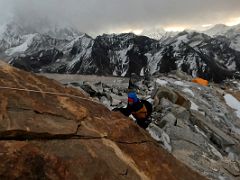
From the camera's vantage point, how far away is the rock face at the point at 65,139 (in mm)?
7137

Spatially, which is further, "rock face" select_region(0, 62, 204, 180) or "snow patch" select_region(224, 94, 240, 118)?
"snow patch" select_region(224, 94, 240, 118)

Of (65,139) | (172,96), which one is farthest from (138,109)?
(172,96)

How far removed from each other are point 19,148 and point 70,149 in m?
1.08

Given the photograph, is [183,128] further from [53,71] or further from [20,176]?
[53,71]

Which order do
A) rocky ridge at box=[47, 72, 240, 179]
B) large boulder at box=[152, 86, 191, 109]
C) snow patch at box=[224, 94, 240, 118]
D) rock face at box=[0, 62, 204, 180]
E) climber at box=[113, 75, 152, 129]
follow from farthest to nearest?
snow patch at box=[224, 94, 240, 118] < large boulder at box=[152, 86, 191, 109] < rocky ridge at box=[47, 72, 240, 179] < climber at box=[113, 75, 152, 129] < rock face at box=[0, 62, 204, 180]

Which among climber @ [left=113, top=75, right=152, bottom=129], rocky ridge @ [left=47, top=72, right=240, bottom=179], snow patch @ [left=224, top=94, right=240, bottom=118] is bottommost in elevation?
snow patch @ [left=224, top=94, right=240, bottom=118]

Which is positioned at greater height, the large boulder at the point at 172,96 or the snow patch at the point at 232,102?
the large boulder at the point at 172,96

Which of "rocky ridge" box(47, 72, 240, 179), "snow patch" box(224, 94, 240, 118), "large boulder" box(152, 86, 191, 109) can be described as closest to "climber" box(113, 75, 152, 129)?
"rocky ridge" box(47, 72, 240, 179)

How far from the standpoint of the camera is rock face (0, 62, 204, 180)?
7.14 m

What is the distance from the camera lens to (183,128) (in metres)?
18.4

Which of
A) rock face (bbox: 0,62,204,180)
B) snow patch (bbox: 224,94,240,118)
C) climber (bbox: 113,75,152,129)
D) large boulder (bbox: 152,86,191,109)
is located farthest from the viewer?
snow patch (bbox: 224,94,240,118)

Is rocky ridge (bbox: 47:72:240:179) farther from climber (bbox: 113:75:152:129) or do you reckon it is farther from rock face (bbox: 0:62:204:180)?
rock face (bbox: 0:62:204:180)

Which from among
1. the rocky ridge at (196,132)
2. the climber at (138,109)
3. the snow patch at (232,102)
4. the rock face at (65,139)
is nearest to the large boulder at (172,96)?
the rocky ridge at (196,132)

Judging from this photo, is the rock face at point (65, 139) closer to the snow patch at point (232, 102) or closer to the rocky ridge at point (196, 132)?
the rocky ridge at point (196, 132)
